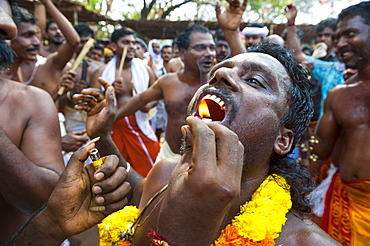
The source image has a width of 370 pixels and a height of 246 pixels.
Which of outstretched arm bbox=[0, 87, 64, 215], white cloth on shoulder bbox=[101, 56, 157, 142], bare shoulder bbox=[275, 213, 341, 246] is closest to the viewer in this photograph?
bare shoulder bbox=[275, 213, 341, 246]

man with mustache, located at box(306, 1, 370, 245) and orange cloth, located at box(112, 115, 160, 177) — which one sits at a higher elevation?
man with mustache, located at box(306, 1, 370, 245)

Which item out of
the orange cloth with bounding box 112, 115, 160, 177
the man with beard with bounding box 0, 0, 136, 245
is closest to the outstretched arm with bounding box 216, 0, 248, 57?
the man with beard with bounding box 0, 0, 136, 245

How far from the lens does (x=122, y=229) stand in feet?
6.49

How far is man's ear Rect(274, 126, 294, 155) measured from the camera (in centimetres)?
187

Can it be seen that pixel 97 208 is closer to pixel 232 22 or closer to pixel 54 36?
pixel 232 22

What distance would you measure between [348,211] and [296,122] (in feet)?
6.30

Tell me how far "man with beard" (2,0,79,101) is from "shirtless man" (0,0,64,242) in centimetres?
208

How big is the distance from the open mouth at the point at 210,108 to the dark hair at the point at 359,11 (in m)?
2.62

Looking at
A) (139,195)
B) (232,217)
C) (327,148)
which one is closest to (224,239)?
(232,217)

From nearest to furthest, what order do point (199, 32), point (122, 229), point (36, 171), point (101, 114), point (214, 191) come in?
point (214, 191) → point (122, 229) → point (36, 171) → point (101, 114) → point (199, 32)

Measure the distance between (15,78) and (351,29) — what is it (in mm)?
4135

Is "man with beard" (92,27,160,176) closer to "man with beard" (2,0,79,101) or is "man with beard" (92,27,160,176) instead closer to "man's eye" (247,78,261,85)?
"man with beard" (2,0,79,101)

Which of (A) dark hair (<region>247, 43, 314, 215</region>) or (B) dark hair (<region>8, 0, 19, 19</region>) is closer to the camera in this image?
(A) dark hair (<region>247, 43, 314, 215</region>)

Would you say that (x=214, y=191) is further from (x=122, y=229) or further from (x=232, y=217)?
(x=122, y=229)
